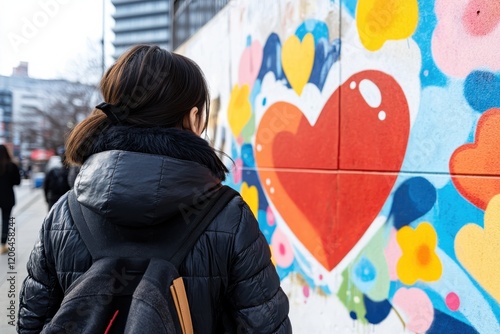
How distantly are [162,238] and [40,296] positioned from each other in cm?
46

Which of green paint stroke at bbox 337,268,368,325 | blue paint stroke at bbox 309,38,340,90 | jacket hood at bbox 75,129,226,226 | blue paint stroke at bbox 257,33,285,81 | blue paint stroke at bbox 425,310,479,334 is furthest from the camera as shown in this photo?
blue paint stroke at bbox 257,33,285,81

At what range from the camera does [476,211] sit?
7.21 feet

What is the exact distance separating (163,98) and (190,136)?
0.13 meters

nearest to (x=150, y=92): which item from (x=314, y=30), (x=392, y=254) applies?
(x=392, y=254)

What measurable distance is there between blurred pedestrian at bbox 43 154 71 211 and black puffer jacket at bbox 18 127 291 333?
18.9ft

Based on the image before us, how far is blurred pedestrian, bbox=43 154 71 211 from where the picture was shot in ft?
21.9

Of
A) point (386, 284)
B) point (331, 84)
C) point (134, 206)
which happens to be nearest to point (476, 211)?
point (386, 284)

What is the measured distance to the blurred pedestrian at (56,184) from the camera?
6.67m

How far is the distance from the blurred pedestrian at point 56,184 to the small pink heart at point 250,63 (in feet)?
10.7

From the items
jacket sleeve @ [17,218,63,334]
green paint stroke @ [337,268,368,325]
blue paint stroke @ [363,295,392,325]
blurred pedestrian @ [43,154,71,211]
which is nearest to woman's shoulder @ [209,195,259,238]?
jacket sleeve @ [17,218,63,334]

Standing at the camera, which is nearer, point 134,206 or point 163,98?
point 134,206

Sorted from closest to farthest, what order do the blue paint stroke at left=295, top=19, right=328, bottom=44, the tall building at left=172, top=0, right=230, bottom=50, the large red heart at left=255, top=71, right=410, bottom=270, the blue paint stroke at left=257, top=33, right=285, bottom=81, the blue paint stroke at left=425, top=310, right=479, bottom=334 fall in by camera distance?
1. the blue paint stroke at left=425, top=310, right=479, bottom=334
2. the large red heart at left=255, top=71, right=410, bottom=270
3. the blue paint stroke at left=295, top=19, right=328, bottom=44
4. the blue paint stroke at left=257, top=33, right=285, bottom=81
5. the tall building at left=172, top=0, right=230, bottom=50

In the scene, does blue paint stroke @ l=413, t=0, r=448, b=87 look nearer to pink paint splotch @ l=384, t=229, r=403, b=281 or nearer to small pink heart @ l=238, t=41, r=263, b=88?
pink paint splotch @ l=384, t=229, r=403, b=281

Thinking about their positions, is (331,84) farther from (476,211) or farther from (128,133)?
(128,133)
